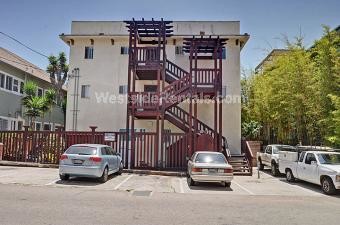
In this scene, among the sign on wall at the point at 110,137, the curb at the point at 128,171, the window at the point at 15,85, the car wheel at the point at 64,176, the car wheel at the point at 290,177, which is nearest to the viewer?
the car wheel at the point at 64,176

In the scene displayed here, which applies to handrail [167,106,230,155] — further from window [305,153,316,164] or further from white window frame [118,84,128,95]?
window [305,153,316,164]

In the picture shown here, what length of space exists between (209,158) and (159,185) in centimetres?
235

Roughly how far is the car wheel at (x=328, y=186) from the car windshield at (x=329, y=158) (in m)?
0.94

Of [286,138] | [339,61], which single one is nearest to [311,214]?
[339,61]

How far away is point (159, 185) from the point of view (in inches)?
516

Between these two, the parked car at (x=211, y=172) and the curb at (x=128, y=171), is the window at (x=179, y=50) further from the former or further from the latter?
the parked car at (x=211, y=172)

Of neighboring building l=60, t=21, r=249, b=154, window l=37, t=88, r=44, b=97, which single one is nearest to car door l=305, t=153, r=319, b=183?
neighboring building l=60, t=21, r=249, b=154

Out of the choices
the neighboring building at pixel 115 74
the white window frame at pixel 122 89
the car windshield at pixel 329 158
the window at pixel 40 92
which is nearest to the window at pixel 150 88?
the neighboring building at pixel 115 74

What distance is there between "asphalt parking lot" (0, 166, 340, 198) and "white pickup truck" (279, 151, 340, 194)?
1.34 feet

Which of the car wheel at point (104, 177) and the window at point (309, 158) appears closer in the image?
the car wheel at point (104, 177)

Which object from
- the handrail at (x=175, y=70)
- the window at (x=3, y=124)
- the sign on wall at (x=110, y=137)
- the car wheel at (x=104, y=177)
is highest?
the handrail at (x=175, y=70)

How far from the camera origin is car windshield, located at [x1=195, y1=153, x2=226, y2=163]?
13031 millimetres

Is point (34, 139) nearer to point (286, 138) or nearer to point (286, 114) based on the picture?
point (286, 114)

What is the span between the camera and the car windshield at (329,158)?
42.4 ft
